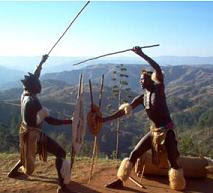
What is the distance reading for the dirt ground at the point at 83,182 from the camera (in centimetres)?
819

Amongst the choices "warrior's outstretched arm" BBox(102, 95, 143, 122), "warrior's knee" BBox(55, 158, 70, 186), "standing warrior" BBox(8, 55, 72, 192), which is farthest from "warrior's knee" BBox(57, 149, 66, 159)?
"warrior's outstretched arm" BBox(102, 95, 143, 122)

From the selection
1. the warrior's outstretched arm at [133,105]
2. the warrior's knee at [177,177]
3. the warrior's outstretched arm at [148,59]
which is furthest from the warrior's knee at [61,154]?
the warrior's outstretched arm at [148,59]

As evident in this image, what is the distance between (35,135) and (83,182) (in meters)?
1.42

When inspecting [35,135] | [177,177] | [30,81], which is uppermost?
[30,81]

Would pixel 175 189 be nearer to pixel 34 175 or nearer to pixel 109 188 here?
pixel 109 188

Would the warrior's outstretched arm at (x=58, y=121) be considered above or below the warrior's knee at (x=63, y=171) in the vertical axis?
above

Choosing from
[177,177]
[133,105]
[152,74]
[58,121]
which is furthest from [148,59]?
[177,177]

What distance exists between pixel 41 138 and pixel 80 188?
1.22 meters

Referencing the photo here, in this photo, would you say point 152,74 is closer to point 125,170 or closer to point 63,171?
point 125,170

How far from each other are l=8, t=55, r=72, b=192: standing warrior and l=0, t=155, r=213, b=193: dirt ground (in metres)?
0.37

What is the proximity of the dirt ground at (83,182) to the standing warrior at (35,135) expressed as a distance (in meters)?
0.37

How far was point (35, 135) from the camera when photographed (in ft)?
26.6

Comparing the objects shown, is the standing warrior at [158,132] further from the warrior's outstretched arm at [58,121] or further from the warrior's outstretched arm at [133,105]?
the warrior's outstretched arm at [58,121]

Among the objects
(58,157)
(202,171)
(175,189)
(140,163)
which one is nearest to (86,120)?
(58,157)
